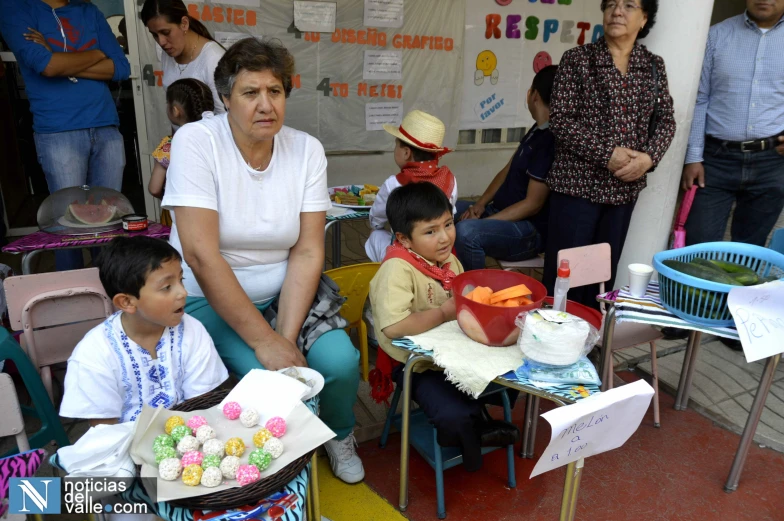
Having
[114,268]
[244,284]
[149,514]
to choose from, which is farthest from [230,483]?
[244,284]

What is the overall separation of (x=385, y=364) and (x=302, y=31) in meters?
4.14

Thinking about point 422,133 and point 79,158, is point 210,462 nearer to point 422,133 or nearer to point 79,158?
point 422,133

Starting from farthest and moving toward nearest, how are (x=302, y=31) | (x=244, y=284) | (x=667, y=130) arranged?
(x=302, y=31), (x=667, y=130), (x=244, y=284)

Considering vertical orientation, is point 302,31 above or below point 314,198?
above

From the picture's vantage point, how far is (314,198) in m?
2.20

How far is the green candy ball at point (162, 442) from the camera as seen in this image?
1.35 meters

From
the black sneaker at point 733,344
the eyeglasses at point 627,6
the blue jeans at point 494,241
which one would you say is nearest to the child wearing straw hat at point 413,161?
the blue jeans at point 494,241

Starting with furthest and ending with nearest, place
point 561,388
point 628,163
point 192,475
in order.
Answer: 1. point 628,163
2. point 561,388
3. point 192,475

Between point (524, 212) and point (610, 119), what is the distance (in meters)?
0.79

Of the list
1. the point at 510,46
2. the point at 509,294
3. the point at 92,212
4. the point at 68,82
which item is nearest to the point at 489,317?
the point at 509,294

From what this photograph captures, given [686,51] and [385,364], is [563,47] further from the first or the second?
[385,364]

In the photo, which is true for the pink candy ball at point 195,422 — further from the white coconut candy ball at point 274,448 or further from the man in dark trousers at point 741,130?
the man in dark trousers at point 741,130

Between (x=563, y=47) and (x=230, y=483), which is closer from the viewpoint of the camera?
(x=230, y=483)

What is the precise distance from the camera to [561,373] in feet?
5.50
